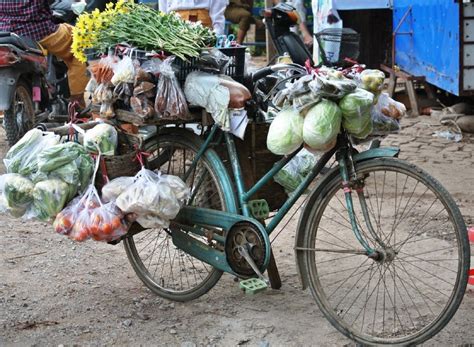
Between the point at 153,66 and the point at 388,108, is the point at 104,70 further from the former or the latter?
the point at 388,108

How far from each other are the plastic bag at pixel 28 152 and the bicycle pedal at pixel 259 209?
1.05 metres

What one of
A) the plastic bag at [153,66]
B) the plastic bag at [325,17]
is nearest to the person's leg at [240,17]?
the plastic bag at [325,17]

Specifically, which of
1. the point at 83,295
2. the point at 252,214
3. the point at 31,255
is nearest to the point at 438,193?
the point at 252,214

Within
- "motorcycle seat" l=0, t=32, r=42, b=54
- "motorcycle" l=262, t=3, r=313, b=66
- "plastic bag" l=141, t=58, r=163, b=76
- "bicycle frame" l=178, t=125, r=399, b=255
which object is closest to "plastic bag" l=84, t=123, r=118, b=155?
"plastic bag" l=141, t=58, r=163, b=76

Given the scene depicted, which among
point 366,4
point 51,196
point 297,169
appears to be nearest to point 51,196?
point 51,196

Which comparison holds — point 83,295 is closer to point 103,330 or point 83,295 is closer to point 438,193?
point 103,330

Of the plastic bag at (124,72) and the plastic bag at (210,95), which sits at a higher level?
the plastic bag at (124,72)

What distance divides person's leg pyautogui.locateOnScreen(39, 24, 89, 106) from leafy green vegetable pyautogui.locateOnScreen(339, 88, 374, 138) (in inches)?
195

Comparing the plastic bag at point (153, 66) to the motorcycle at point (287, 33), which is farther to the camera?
the motorcycle at point (287, 33)

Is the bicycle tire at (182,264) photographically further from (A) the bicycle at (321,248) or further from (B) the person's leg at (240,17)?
(B) the person's leg at (240,17)

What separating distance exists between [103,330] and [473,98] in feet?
22.9

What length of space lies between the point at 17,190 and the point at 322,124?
5.02 feet

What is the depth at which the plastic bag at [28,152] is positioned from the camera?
3889 millimetres

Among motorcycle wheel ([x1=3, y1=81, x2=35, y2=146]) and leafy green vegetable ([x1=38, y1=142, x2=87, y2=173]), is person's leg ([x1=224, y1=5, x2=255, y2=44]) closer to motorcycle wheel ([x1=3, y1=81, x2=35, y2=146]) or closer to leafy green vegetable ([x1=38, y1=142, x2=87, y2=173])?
motorcycle wheel ([x1=3, y1=81, x2=35, y2=146])
